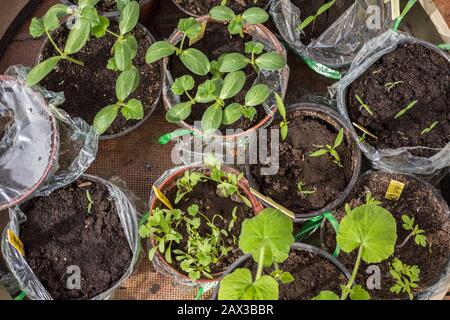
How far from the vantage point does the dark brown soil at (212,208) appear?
1839mm

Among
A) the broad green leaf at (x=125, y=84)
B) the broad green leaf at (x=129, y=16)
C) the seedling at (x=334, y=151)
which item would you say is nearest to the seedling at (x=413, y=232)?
the seedling at (x=334, y=151)

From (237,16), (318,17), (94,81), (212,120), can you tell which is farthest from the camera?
(318,17)

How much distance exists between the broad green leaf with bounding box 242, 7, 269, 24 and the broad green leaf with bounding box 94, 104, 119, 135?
0.51 m

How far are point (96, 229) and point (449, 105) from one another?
124 cm

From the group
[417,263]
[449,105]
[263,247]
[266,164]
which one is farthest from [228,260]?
[449,105]

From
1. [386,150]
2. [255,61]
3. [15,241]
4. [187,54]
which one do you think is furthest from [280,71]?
[15,241]

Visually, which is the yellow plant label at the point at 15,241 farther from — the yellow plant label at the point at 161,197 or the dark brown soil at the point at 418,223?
the dark brown soil at the point at 418,223

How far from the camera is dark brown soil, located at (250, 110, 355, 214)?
1856 mm

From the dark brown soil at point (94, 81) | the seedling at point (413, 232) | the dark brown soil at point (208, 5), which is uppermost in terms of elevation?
the dark brown soil at point (208, 5)

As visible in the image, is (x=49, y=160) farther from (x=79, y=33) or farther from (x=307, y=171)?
(x=307, y=171)

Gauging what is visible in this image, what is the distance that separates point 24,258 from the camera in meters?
1.77

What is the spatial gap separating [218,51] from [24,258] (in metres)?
0.94

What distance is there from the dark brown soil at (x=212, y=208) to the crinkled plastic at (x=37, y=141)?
1.15 ft

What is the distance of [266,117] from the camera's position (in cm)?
188
